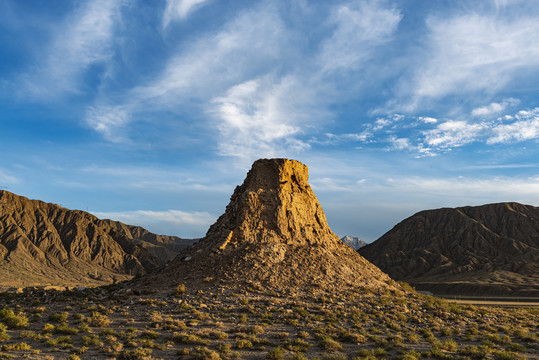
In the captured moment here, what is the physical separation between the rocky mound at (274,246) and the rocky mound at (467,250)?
75.9 metres

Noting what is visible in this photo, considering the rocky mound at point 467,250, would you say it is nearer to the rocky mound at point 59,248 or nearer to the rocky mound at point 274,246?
the rocky mound at point 274,246

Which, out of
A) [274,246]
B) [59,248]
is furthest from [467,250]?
[59,248]

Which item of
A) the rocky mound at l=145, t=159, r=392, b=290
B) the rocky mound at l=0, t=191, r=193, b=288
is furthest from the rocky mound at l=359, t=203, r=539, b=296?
the rocky mound at l=0, t=191, r=193, b=288

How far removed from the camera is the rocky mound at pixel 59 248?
115 m

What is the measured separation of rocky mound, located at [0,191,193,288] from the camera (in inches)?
4513

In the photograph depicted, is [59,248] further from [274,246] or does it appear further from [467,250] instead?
[467,250]

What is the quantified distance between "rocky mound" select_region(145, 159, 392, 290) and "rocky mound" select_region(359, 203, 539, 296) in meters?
75.9

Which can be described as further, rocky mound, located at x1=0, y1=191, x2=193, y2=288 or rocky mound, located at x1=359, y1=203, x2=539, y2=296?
rocky mound, located at x1=0, y1=191, x2=193, y2=288

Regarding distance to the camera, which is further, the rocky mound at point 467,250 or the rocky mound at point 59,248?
the rocky mound at point 59,248

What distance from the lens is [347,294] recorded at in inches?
1099

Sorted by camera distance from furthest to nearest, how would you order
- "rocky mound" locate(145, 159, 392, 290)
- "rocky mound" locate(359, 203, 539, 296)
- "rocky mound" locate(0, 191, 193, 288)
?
1. "rocky mound" locate(0, 191, 193, 288)
2. "rocky mound" locate(359, 203, 539, 296)
3. "rocky mound" locate(145, 159, 392, 290)

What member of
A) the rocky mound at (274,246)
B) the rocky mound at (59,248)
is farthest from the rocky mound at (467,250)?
the rocky mound at (59,248)

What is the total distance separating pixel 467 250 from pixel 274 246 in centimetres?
12270

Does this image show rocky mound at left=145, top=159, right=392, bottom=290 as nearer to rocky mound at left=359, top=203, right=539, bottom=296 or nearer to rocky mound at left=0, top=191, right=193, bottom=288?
rocky mound at left=359, top=203, right=539, bottom=296
